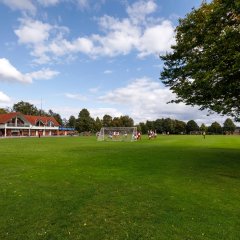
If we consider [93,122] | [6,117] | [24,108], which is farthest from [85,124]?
[24,108]

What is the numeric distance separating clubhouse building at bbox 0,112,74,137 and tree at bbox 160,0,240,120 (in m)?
83.2

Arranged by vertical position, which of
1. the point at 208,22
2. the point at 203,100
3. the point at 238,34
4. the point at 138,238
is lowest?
the point at 138,238

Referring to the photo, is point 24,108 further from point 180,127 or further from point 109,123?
point 180,127

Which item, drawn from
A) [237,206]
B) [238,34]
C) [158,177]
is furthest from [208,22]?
[237,206]

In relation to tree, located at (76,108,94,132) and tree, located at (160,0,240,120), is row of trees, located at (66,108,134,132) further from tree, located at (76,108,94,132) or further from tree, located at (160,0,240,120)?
tree, located at (160,0,240,120)

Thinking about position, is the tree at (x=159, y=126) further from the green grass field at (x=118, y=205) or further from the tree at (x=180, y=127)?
the green grass field at (x=118, y=205)

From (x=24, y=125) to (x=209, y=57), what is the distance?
10845cm

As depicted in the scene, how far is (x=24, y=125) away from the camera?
118 m

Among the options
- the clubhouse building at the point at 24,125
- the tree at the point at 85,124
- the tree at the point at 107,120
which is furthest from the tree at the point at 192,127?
the clubhouse building at the point at 24,125

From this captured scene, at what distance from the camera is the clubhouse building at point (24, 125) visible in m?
111

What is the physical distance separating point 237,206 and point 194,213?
178 cm

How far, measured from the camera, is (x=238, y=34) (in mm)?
15508

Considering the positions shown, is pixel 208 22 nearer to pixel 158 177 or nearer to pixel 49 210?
pixel 158 177

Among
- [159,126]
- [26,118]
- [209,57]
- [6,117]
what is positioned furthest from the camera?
[159,126]
